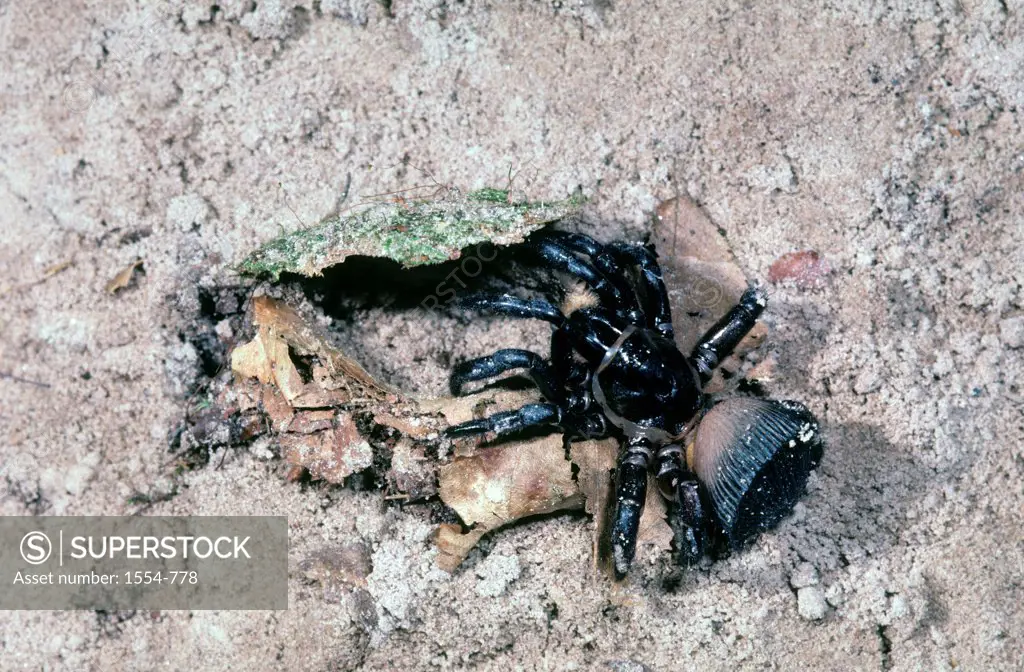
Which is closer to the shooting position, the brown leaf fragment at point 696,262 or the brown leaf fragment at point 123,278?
the brown leaf fragment at point 696,262

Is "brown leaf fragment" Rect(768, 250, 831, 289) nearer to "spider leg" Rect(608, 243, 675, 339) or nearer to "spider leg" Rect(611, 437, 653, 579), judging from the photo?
"spider leg" Rect(608, 243, 675, 339)

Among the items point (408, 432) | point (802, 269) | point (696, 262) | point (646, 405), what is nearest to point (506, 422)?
point (408, 432)

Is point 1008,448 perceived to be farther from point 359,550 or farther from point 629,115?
point 359,550

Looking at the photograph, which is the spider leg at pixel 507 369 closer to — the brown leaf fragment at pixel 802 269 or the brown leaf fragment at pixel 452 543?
the brown leaf fragment at pixel 452 543

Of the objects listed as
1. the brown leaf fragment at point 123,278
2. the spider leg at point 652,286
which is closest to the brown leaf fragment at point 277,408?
the brown leaf fragment at point 123,278

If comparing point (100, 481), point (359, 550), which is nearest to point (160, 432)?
point (100, 481)

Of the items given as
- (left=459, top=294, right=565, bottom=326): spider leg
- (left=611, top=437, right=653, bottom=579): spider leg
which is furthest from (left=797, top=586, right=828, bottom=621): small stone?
(left=459, top=294, right=565, bottom=326): spider leg
